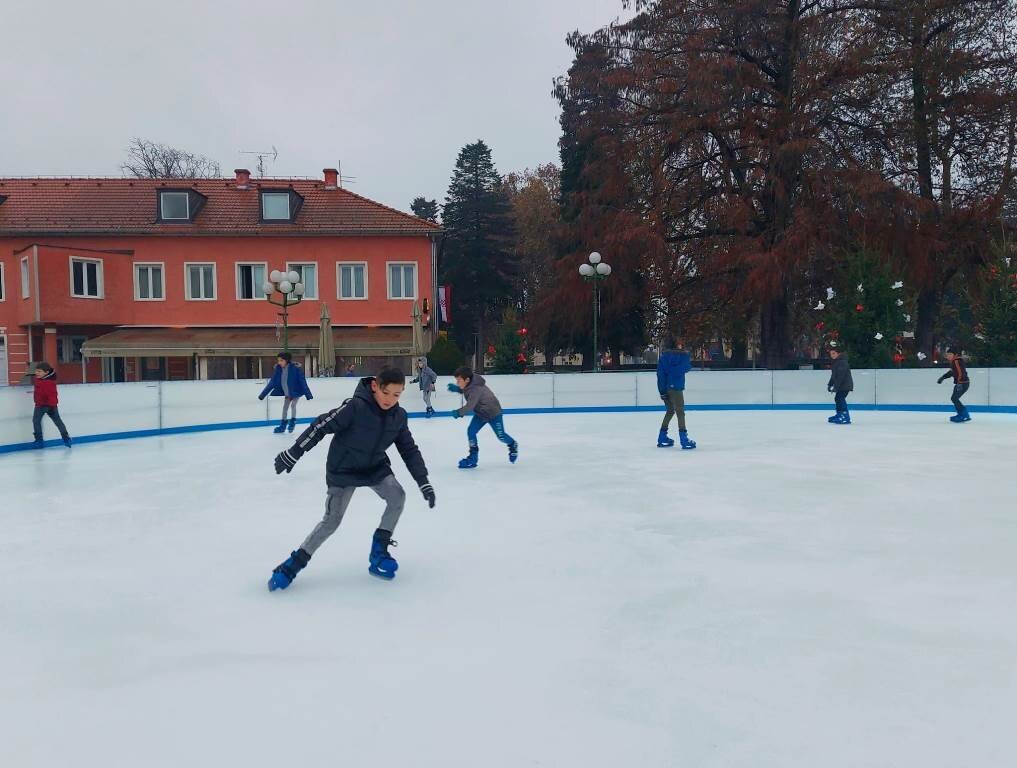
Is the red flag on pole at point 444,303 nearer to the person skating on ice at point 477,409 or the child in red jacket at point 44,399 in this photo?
the child in red jacket at point 44,399

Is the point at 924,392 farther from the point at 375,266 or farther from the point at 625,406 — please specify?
the point at 375,266

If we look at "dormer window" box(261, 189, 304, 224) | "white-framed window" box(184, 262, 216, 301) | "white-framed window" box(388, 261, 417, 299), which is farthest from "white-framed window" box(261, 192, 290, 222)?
"white-framed window" box(388, 261, 417, 299)

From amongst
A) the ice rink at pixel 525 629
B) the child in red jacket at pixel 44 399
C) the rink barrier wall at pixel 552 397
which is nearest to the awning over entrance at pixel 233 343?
the rink barrier wall at pixel 552 397

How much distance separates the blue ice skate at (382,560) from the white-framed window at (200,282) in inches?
1046

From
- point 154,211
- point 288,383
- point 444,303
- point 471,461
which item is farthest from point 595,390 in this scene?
point 154,211

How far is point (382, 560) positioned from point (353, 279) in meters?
25.5

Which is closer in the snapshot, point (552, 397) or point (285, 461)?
point (285, 461)

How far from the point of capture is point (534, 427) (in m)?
16.6

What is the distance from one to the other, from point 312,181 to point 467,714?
3144cm

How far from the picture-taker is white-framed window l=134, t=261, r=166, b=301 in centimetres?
2902

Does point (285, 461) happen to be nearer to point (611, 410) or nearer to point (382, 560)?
point (382, 560)

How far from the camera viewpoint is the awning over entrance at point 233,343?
27125 mm

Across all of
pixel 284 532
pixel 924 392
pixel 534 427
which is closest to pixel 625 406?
pixel 534 427

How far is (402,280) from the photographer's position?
29.7m
